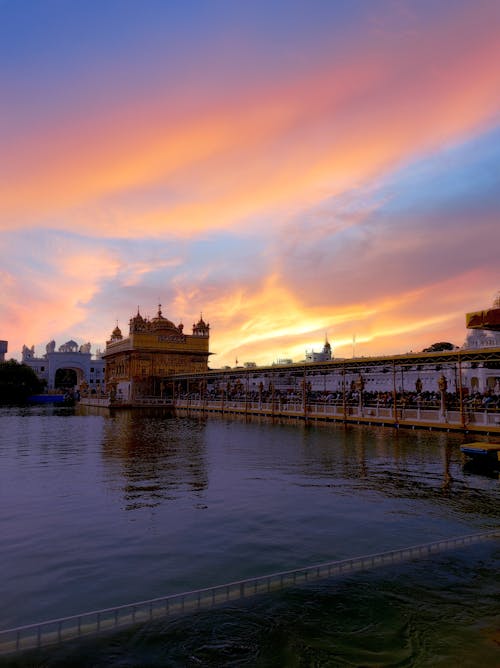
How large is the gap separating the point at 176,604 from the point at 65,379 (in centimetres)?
14586

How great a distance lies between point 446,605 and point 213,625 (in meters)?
3.76

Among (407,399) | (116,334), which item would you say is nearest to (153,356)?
(116,334)

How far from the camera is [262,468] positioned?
22.2 m

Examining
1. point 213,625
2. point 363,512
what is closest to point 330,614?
point 213,625

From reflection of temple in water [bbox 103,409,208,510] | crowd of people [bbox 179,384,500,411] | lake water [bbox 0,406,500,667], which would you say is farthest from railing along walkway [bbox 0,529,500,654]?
crowd of people [bbox 179,384,500,411]

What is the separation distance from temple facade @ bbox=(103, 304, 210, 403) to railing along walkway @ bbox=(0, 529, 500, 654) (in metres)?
76.0

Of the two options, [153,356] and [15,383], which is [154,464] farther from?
[15,383]

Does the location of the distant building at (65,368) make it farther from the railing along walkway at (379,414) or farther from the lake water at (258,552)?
the lake water at (258,552)

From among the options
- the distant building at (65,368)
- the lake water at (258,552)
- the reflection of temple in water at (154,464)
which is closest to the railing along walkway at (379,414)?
the lake water at (258,552)

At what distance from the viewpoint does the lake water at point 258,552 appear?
7348 mm

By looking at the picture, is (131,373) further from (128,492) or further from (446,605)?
(446,605)

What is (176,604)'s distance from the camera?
8492 millimetres

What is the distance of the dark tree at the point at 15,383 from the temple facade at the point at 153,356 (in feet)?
79.1

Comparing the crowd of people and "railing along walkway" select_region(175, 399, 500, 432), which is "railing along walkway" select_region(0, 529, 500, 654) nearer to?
"railing along walkway" select_region(175, 399, 500, 432)
